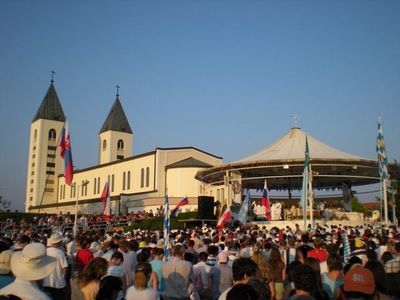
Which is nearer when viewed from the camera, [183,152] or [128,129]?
[183,152]

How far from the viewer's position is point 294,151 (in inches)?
1393

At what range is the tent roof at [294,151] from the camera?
Result: 32822 mm

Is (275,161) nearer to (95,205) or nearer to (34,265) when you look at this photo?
(34,265)

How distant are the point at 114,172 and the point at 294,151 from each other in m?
34.2

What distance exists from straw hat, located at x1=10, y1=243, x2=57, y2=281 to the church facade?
27135 millimetres

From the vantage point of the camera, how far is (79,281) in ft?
18.8

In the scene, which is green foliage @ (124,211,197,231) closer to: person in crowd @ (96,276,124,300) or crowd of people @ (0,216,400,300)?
crowd of people @ (0,216,400,300)

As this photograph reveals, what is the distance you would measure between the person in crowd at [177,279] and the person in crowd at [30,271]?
2883 millimetres

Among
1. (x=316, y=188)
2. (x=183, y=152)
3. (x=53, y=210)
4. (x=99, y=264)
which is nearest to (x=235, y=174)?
(x=316, y=188)

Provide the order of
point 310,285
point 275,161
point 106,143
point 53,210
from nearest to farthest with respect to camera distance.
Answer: point 310,285 < point 275,161 < point 53,210 < point 106,143

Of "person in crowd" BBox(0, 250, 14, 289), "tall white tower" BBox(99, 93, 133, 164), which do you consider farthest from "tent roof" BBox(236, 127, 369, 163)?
"tall white tower" BBox(99, 93, 133, 164)

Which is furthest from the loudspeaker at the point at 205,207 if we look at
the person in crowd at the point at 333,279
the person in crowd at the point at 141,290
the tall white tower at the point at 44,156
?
the tall white tower at the point at 44,156

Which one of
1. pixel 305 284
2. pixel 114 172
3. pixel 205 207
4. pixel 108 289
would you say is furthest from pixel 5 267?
pixel 114 172

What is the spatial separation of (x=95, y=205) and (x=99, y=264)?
6072 cm
